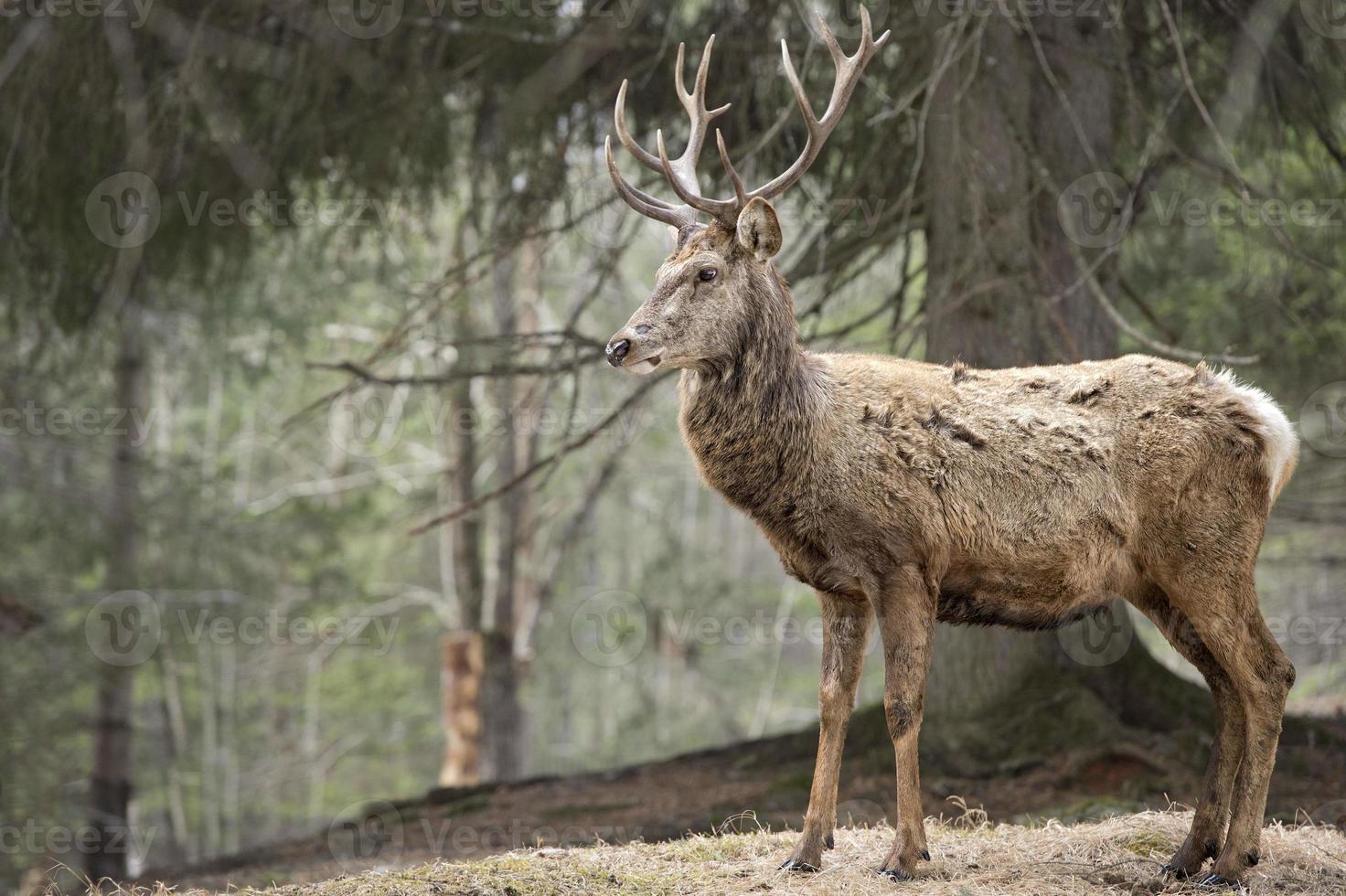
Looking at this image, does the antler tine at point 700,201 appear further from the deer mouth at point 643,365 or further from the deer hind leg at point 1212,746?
the deer hind leg at point 1212,746

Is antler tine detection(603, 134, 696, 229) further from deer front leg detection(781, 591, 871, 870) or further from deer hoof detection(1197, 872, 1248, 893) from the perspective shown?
deer hoof detection(1197, 872, 1248, 893)

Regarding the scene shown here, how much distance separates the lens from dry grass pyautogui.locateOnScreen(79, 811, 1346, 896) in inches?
206

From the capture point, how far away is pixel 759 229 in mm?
5594

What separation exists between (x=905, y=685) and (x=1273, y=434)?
2052 mm

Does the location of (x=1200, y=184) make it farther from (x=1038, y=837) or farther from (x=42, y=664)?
(x=42, y=664)

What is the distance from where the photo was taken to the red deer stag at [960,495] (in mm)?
5484

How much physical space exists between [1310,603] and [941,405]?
15.2 meters

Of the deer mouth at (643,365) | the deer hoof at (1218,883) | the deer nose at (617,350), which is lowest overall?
the deer hoof at (1218,883)

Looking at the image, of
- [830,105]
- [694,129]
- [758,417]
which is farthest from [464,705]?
[830,105]

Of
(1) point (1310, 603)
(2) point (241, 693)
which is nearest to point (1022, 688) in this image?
(1) point (1310, 603)

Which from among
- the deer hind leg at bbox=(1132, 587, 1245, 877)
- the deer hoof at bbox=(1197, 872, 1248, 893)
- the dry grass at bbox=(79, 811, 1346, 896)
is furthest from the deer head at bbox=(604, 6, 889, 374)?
the deer hoof at bbox=(1197, 872, 1248, 893)

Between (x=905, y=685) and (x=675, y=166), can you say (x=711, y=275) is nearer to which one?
(x=675, y=166)

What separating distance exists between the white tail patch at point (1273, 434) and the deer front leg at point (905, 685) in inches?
69.0

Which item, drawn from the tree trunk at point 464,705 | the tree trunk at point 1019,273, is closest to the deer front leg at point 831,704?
the tree trunk at point 1019,273
